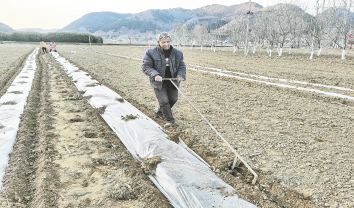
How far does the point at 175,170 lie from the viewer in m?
2.30

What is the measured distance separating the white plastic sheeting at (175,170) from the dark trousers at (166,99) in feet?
1.39

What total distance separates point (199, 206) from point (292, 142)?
7.62 feet

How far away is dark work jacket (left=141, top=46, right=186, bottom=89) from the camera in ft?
11.6

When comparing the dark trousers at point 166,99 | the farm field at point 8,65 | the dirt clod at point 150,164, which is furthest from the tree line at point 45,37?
the dirt clod at point 150,164

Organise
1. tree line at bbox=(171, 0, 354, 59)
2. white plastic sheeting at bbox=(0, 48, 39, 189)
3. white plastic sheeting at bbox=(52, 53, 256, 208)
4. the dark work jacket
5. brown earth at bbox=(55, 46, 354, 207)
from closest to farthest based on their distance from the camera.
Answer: white plastic sheeting at bbox=(52, 53, 256, 208)
brown earth at bbox=(55, 46, 354, 207)
white plastic sheeting at bbox=(0, 48, 39, 189)
the dark work jacket
tree line at bbox=(171, 0, 354, 59)

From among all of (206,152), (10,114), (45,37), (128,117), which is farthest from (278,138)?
(45,37)

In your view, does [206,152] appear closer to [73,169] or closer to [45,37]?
[73,169]

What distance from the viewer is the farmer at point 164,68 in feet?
11.5

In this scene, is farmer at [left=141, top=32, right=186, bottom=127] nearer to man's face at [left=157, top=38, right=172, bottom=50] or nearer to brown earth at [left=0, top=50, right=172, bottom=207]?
man's face at [left=157, top=38, right=172, bottom=50]

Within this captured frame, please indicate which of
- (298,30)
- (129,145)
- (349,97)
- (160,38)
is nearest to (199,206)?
(129,145)

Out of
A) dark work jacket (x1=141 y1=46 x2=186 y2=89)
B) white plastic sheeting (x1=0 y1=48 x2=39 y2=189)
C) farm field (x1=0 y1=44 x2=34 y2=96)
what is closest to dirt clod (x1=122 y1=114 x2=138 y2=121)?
dark work jacket (x1=141 y1=46 x2=186 y2=89)

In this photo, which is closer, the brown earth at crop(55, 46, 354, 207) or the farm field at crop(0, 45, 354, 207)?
the farm field at crop(0, 45, 354, 207)

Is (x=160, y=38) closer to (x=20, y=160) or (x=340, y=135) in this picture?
(x=20, y=160)

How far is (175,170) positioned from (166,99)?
1697mm
